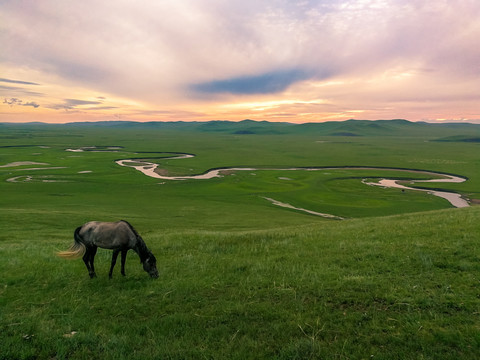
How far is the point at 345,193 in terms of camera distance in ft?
237

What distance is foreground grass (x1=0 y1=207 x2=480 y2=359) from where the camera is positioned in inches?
261

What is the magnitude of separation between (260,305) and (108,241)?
19.3ft

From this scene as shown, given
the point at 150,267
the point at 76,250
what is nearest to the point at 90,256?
the point at 76,250

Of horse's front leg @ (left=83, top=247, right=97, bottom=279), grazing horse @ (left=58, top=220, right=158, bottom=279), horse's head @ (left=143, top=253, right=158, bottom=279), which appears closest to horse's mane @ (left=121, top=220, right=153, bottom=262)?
grazing horse @ (left=58, top=220, right=158, bottom=279)

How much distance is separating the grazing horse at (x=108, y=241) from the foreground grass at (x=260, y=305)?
0.82 m

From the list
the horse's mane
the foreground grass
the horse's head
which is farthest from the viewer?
the horse's head

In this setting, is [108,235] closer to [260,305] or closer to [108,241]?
[108,241]

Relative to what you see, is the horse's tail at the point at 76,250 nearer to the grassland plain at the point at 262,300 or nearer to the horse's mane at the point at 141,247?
the grassland plain at the point at 262,300

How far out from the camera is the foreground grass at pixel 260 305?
6.63 m

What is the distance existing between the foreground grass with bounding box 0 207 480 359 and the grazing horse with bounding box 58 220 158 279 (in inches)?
32.4

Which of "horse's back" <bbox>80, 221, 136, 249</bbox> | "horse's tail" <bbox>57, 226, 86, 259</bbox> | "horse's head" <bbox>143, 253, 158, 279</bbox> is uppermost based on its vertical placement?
"horse's back" <bbox>80, 221, 136, 249</bbox>

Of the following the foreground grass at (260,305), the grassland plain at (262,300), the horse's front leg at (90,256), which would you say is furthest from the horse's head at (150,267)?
the horse's front leg at (90,256)

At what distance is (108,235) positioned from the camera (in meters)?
10.5

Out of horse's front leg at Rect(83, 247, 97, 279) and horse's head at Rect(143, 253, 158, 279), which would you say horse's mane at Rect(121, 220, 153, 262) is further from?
horse's front leg at Rect(83, 247, 97, 279)
